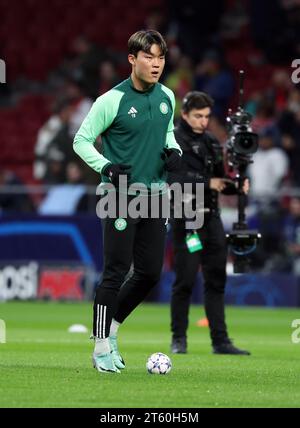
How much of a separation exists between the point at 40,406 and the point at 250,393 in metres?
1.57

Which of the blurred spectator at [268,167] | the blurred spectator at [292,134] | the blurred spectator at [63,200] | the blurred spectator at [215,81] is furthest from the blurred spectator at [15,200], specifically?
the blurred spectator at [292,134]

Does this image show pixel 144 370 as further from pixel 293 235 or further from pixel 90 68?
pixel 90 68

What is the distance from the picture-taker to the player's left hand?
9.67m

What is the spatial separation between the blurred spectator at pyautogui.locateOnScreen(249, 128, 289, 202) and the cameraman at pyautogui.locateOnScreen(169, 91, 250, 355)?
26.4ft

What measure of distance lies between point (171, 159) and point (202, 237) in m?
2.73

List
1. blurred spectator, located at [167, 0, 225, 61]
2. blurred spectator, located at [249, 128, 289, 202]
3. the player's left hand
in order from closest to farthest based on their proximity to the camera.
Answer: the player's left hand → blurred spectator, located at [249, 128, 289, 202] → blurred spectator, located at [167, 0, 225, 61]

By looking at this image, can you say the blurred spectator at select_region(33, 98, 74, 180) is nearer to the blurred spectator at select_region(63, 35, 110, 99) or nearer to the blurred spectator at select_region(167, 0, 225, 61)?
the blurred spectator at select_region(63, 35, 110, 99)

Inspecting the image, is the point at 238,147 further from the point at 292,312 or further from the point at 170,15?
the point at 170,15

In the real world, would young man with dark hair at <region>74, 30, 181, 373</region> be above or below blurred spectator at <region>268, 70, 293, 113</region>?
below

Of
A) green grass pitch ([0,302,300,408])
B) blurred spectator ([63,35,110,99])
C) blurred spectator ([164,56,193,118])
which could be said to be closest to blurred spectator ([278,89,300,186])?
blurred spectator ([164,56,193,118])

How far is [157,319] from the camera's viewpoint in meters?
17.8

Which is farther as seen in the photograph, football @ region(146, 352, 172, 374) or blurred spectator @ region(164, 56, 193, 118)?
blurred spectator @ region(164, 56, 193, 118)

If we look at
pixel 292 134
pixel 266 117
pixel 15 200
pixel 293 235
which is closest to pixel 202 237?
pixel 293 235

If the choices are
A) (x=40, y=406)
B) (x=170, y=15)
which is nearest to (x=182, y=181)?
(x=40, y=406)
